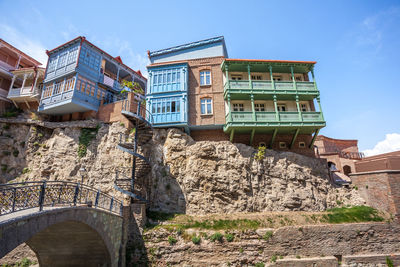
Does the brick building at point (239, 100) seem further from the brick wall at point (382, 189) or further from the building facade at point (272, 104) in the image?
the brick wall at point (382, 189)

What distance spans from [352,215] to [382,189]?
168 inches

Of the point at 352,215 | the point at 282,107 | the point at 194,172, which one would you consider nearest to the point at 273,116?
the point at 282,107

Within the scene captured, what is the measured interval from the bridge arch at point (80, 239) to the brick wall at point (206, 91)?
39.9ft

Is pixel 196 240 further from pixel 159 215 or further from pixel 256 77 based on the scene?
pixel 256 77

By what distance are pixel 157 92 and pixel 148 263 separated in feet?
52.4

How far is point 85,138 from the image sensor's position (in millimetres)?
22938

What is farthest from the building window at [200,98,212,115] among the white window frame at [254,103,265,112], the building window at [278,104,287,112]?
the building window at [278,104,287,112]

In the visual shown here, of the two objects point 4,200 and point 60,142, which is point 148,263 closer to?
point 4,200

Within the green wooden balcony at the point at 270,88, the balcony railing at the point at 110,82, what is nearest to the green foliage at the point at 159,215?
the green wooden balcony at the point at 270,88

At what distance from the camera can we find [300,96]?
22.7 meters

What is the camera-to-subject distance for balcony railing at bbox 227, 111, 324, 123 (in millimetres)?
20984

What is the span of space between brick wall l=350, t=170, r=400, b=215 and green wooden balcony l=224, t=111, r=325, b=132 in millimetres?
6481

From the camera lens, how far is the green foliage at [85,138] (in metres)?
22.3

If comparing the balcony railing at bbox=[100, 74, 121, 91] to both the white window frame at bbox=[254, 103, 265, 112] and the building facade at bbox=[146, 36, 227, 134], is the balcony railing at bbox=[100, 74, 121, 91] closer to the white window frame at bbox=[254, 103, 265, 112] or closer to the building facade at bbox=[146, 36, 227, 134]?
the building facade at bbox=[146, 36, 227, 134]
